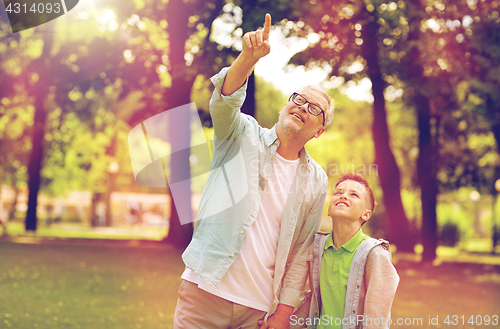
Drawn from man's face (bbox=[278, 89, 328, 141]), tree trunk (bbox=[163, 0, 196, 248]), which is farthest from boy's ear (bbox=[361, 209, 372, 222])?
tree trunk (bbox=[163, 0, 196, 248])

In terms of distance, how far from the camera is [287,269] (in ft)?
10.0

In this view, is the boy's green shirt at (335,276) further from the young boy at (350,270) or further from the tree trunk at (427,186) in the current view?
the tree trunk at (427,186)

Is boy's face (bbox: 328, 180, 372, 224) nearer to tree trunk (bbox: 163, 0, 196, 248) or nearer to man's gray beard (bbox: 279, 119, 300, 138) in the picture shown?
man's gray beard (bbox: 279, 119, 300, 138)

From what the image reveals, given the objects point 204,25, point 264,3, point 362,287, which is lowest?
point 362,287

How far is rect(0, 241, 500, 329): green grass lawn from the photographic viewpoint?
285 inches

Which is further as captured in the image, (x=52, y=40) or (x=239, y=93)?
(x=52, y=40)

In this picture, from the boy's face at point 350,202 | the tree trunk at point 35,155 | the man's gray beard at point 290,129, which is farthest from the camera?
the tree trunk at point 35,155

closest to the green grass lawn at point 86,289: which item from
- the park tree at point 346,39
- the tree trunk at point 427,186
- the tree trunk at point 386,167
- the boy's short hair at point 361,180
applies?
the boy's short hair at point 361,180

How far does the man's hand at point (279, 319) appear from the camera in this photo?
2.84 metres

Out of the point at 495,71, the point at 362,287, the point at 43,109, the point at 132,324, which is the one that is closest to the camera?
the point at 362,287

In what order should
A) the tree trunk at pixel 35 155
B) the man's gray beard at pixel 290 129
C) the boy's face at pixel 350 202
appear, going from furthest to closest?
1. the tree trunk at pixel 35 155
2. the boy's face at pixel 350 202
3. the man's gray beard at pixel 290 129

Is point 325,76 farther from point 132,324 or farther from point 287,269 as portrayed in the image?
point 287,269

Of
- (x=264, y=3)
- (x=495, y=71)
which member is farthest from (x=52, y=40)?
(x=495, y=71)

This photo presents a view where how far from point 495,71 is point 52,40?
15999mm
